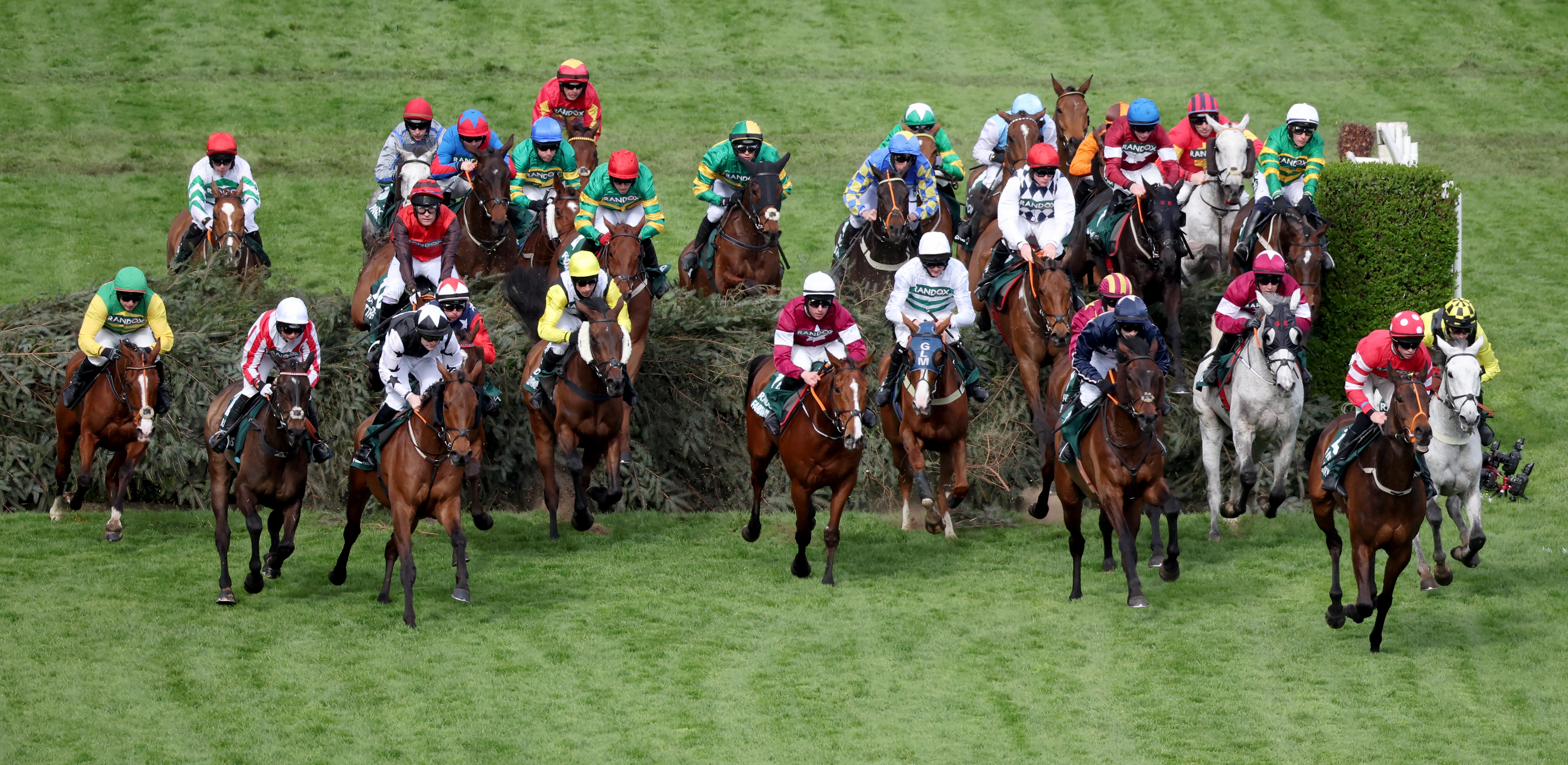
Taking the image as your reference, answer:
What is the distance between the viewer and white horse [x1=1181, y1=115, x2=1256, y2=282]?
16391mm

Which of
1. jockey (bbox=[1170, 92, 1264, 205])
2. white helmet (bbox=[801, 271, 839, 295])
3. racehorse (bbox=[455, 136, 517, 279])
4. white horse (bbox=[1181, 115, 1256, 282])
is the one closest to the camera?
white helmet (bbox=[801, 271, 839, 295])

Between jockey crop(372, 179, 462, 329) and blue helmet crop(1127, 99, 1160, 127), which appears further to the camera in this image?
blue helmet crop(1127, 99, 1160, 127)

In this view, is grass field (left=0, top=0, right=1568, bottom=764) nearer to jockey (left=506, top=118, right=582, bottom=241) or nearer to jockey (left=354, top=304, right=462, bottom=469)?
jockey (left=354, top=304, right=462, bottom=469)

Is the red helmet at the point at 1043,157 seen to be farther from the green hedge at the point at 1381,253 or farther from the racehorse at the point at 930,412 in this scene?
the green hedge at the point at 1381,253

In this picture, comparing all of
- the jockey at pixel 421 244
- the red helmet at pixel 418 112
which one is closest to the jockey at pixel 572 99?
the red helmet at pixel 418 112

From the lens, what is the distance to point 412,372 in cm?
1215

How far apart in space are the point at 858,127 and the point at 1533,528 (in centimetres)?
1475

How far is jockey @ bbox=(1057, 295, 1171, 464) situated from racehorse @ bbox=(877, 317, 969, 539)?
1.27 m

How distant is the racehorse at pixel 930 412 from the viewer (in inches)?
536

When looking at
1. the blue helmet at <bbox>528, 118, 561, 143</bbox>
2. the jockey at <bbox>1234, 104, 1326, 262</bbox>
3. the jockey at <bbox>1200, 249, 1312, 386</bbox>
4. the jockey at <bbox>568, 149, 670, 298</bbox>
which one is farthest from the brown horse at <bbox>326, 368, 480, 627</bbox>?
the jockey at <bbox>1234, 104, 1326, 262</bbox>

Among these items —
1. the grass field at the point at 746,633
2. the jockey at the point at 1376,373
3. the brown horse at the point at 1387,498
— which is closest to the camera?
the grass field at the point at 746,633

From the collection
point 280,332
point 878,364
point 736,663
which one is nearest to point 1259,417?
point 878,364

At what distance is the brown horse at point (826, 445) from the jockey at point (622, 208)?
249cm

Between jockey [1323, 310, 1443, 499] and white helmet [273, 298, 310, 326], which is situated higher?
white helmet [273, 298, 310, 326]
